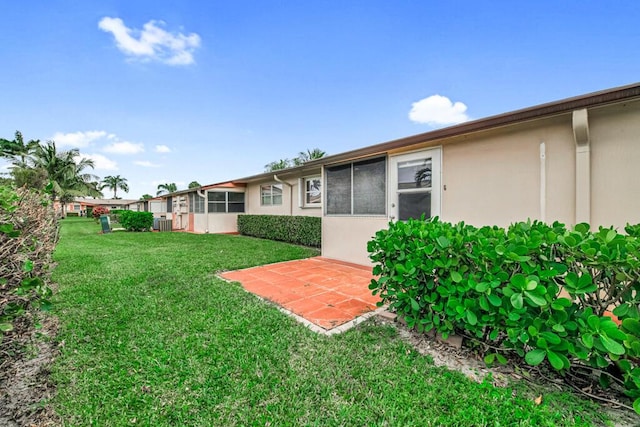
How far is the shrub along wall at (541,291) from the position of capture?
1724mm

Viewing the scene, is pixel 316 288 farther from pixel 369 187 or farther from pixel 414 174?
pixel 414 174

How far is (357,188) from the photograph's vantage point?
668cm

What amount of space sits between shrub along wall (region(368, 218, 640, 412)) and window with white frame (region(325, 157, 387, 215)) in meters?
3.59

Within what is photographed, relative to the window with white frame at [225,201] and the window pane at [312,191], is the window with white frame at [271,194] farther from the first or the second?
the window with white frame at [225,201]

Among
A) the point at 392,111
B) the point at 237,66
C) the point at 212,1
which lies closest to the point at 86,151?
the point at 237,66

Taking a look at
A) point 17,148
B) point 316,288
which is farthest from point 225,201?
point 17,148

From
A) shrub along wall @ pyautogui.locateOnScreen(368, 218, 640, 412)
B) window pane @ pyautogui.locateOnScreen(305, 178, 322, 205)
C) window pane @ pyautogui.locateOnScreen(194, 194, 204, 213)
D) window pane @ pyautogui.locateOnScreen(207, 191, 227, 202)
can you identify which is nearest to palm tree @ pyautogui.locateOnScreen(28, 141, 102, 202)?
window pane @ pyautogui.locateOnScreen(194, 194, 204, 213)

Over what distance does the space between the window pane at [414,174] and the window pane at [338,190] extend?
149 centimetres

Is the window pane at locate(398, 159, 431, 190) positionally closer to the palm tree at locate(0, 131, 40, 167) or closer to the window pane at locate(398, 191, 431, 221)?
the window pane at locate(398, 191, 431, 221)

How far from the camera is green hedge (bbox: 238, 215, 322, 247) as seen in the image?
9.86 m

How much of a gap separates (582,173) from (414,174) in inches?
→ 100

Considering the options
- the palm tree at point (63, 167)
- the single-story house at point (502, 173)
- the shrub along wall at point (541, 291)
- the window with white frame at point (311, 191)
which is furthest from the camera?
the palm tree at point (63, 167)

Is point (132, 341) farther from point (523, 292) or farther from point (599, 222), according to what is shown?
point (599, 222)

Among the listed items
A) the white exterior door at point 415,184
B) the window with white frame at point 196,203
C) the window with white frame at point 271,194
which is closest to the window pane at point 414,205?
the white exterior door at point 415,184
